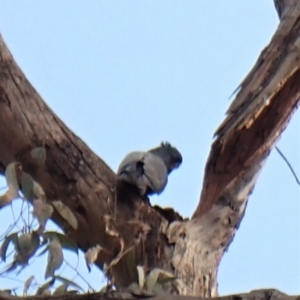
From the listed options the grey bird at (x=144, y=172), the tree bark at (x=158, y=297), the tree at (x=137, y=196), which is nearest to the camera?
the tree bark at (x=158, y=297)

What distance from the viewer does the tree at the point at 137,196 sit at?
221cm

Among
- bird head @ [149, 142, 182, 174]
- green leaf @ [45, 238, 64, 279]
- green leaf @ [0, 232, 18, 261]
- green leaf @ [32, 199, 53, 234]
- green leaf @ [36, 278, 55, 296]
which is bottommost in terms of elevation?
green leaf @ [36, 278, 55, 296]

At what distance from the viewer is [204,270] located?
7.47 feet

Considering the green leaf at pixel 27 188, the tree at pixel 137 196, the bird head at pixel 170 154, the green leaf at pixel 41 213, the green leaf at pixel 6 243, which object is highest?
the bird head at pixel 170 154

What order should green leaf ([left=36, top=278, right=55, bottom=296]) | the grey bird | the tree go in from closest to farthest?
green leaf ([left=36, top=278, right=55, bottom=296]) → the tree → the grey bird

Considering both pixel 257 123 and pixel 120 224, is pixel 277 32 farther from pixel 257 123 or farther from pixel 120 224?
pixel 120 224

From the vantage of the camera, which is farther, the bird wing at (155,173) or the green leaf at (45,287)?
the bird wing at (155,173)

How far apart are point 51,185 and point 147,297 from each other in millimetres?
968

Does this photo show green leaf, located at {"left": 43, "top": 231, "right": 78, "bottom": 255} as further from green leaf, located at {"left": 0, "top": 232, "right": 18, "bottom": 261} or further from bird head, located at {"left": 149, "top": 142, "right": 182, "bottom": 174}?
bird head, located at {"left": 149, "top": 142, "right": 182, "bottom": 174}

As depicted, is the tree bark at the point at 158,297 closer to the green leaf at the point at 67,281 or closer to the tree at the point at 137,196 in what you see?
the green leaf at the point at 67,281

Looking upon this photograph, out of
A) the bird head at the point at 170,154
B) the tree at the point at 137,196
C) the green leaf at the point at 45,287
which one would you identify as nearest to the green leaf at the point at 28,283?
the green leaf at the point at 45,287

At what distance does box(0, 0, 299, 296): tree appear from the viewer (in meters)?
2.21

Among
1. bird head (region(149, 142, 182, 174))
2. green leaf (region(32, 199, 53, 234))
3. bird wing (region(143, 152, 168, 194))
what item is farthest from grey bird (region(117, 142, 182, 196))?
green leaf (region(32, 199, 53, 234))

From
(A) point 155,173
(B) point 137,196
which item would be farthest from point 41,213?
(A) point 155,173
